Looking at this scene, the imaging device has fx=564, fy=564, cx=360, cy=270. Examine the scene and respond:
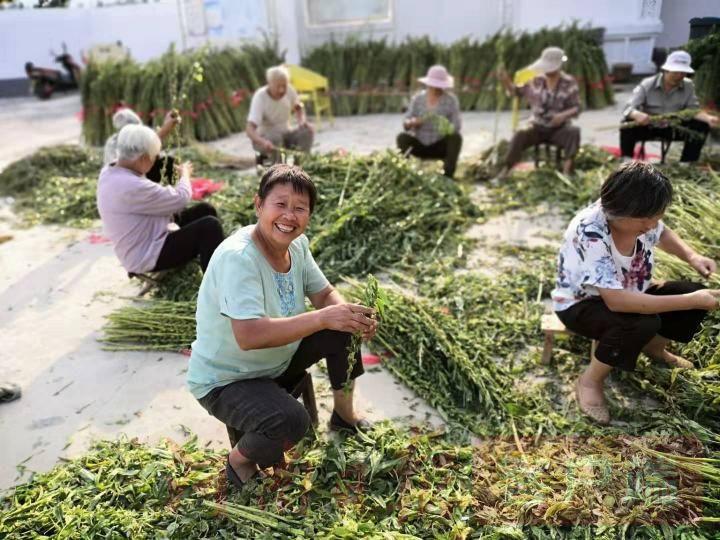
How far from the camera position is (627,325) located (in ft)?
8.29

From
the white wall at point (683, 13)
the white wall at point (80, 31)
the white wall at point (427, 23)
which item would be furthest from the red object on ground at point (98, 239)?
the white wall at point (80, 31)

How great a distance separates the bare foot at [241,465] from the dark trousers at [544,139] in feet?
15.9

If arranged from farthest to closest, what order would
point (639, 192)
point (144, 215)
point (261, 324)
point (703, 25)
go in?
point (144, 215)
point (703, 25)
point (639, 192)
point (261, 324)

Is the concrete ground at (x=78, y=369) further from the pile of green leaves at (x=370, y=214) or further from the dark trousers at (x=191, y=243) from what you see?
the dark trousers at (x=191, y=243)

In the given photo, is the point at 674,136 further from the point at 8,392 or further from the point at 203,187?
the point at 8,392

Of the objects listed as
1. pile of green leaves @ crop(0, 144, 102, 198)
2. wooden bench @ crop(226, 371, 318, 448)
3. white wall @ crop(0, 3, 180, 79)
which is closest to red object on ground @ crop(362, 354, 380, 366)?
wooden bench @ crop(226, 371, 318, 448)

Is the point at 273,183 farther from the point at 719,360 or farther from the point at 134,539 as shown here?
the point at 719,360

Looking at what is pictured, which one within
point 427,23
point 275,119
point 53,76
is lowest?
point 275,119

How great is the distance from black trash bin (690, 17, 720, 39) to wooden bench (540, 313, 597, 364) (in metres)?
1.95

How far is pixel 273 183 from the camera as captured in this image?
2139mm

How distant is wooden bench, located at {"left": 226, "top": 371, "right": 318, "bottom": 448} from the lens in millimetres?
2352

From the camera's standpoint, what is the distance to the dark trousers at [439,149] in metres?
6.07

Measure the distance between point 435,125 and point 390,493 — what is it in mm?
4586

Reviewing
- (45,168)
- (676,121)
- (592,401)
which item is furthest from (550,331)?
(45,168)
